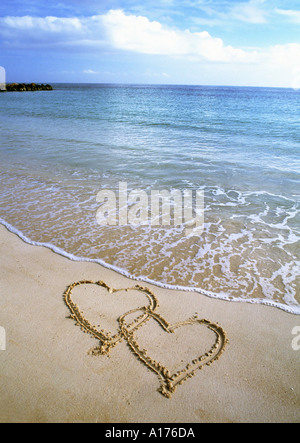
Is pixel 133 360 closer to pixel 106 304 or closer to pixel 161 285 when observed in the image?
pixel 106 304

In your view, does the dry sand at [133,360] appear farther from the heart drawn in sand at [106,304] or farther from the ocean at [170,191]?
the ocean at [170,191]

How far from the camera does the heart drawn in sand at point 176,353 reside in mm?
2658

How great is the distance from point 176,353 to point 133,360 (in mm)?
483

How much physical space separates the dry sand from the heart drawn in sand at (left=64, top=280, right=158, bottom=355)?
0.8 inches

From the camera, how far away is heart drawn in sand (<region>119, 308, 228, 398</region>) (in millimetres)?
2658

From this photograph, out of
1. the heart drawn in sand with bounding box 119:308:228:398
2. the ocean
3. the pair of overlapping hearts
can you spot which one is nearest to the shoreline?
the ocean

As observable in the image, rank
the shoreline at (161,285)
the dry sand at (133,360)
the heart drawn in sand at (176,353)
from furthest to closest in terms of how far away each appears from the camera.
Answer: the shoreline at (161,285) < the heart drawn in sand at (176,353) < the dry sand at (133,360)

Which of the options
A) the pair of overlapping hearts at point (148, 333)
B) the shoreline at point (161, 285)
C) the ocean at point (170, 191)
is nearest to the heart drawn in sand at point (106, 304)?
the pair of overlapping hearts at point (148, 333)

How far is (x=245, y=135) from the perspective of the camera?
17.0m

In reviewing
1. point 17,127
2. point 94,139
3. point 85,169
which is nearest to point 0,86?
point 17,127

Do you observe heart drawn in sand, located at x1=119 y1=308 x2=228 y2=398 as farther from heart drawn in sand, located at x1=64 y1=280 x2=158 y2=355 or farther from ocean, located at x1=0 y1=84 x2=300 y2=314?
ocean, located at x1=0 y1=84 x2=300 y2=314

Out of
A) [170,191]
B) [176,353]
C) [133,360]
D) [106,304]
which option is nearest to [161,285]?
[106,304]

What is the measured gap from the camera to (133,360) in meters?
2.85
